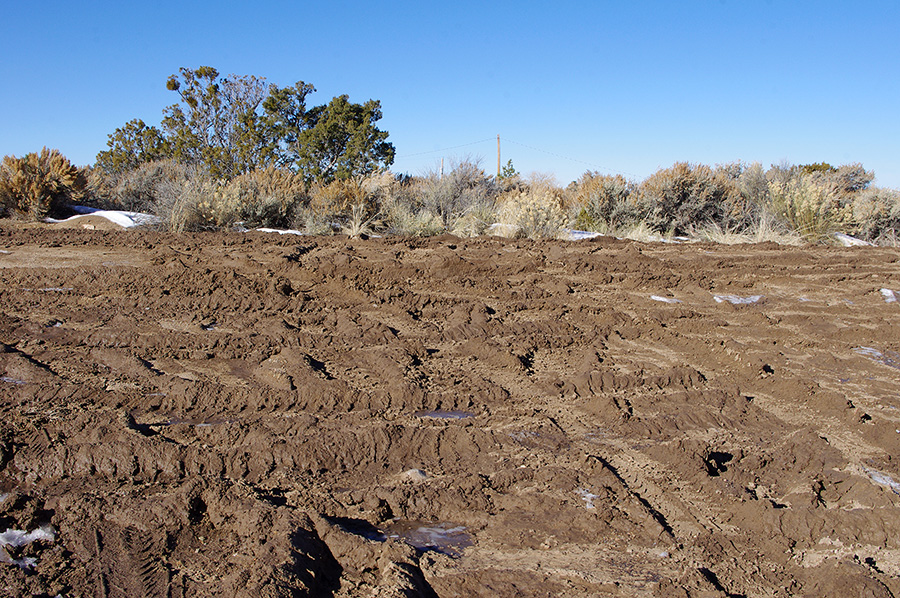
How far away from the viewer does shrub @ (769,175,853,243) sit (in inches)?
583

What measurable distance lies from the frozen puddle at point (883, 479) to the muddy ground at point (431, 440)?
0.13ft

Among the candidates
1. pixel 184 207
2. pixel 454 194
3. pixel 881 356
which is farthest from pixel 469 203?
pixel 881 356

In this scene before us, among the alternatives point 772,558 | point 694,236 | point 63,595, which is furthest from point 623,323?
point 694,236

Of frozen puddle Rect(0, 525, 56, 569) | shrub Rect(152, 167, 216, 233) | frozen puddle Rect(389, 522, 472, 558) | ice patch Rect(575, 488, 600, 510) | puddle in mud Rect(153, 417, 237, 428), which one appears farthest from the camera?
shrub Rect(152, 167, 216, 233)

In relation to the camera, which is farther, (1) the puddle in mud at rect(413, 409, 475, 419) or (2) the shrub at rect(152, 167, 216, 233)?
(2) the shrub at rect(152, 167, 216, 233)

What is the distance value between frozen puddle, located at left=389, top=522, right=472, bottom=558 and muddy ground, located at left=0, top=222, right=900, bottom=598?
0.01 m

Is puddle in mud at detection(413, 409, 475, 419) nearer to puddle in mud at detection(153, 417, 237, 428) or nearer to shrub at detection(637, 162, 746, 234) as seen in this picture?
puddle in mud at detection(153, 417, 237, 428)

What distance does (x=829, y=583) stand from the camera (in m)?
2.71

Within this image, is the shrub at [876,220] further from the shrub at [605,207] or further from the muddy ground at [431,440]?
the muddy ground at [431,440]

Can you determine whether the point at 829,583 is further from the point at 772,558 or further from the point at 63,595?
the point at 63,595

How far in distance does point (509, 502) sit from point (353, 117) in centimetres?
2402

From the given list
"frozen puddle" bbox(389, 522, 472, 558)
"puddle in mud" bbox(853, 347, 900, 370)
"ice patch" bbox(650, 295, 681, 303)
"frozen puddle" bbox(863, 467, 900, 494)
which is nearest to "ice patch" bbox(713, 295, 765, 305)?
"ice patch" bbox(650, 295, 681, 303)

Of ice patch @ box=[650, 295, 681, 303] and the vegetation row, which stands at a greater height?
the vegetation row

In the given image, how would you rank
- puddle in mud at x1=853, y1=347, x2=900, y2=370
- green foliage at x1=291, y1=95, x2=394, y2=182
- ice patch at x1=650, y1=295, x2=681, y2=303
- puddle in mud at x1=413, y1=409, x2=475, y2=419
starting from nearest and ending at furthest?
1. puddle in mud at x1=413, y1=409, x2=475, y2=419
2. puddle in mud at x1=853, y1=347, x2=900, y2=370
3. ice patch at x1=650, y1=295, x2=681, y2=303
4. green foliage at x1=291, y1=95, x2=394, y2=182
